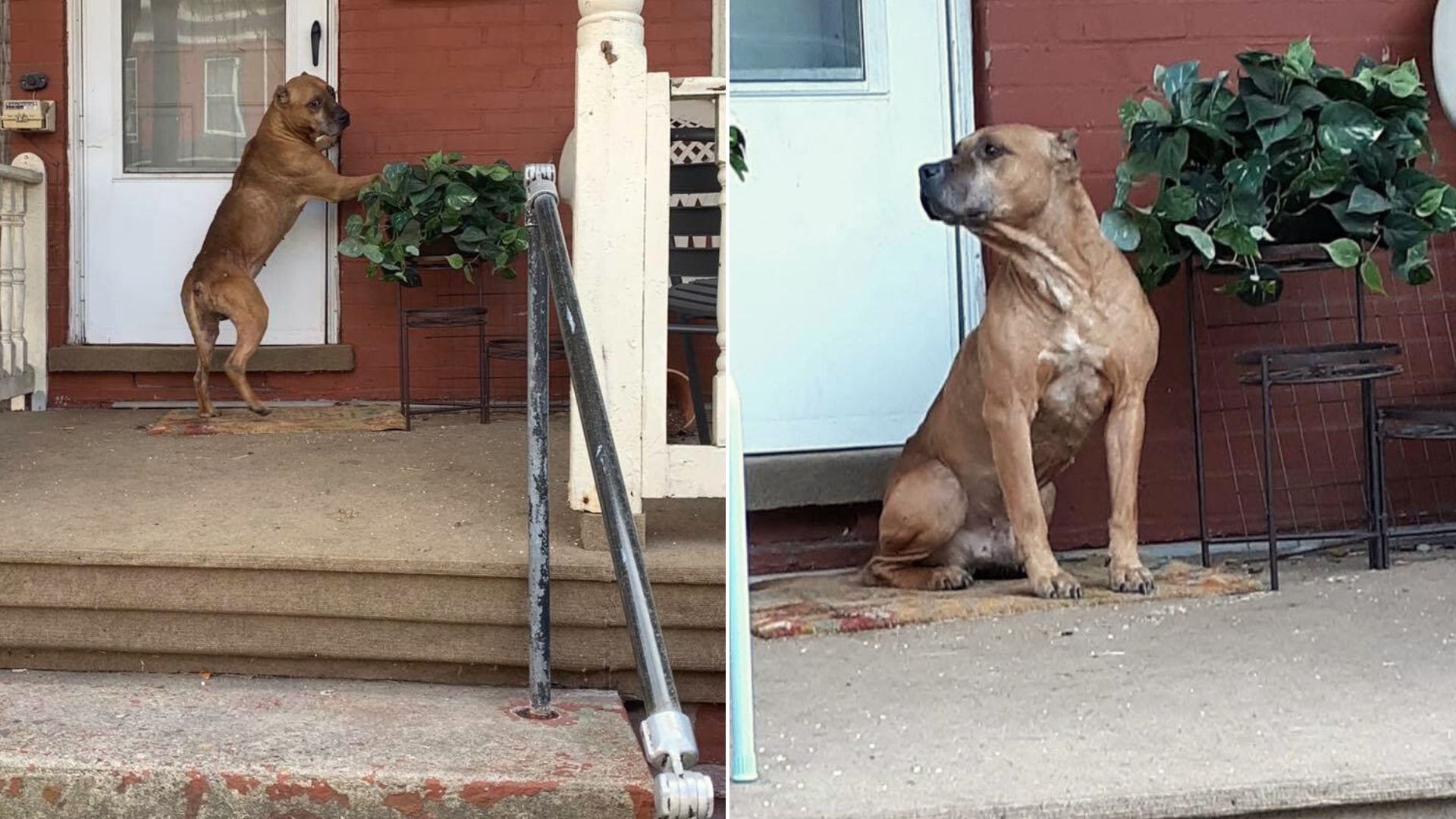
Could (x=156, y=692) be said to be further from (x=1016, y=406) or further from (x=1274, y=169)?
(x=1274, y=169)

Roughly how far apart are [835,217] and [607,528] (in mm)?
2072

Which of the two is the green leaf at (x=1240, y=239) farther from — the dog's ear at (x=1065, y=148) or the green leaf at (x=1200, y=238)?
the dog's ear at (x=1065, y=148)

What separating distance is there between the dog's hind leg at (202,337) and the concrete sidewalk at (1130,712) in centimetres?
244

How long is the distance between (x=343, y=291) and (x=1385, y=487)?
333 centimetres

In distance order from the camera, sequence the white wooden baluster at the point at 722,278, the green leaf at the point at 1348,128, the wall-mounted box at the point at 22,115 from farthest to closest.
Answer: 1. the wall-mounted box at the point at 22,115
2. the green leaf at the point at 1348,128
3. the white wooden baluster at the point at 722,278

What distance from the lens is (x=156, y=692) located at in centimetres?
258

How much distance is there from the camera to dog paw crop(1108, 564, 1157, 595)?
3.43m

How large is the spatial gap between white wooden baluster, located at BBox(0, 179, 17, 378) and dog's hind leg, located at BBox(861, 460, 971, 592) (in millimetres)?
2800

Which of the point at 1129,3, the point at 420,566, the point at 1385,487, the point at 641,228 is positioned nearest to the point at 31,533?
the point at 420,566

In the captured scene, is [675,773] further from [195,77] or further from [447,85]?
[195,77]

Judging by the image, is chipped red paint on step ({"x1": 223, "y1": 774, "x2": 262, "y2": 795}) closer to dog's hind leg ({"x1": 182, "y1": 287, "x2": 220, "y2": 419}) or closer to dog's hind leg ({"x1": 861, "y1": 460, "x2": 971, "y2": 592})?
dog's hind leg ({"x1": 861, "y1": 460, "x2": 971, "y2": 592})

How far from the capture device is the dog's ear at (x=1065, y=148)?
340cm

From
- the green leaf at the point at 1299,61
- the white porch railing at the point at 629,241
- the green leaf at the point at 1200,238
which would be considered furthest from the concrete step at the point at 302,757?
the green leaf at the point at 1299,61

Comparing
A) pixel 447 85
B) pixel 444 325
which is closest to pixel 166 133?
pixel 447 85
